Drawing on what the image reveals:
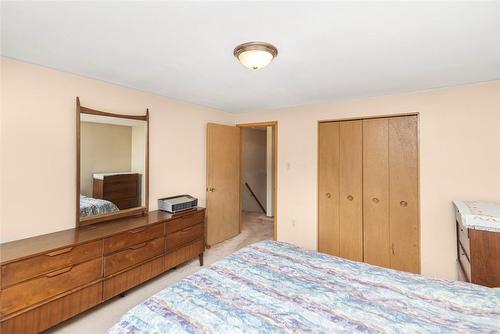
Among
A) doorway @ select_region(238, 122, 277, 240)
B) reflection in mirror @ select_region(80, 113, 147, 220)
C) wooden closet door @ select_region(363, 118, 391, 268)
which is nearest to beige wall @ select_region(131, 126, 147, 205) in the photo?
reflection in mirror @ select_region(80, 113, 147, 220)

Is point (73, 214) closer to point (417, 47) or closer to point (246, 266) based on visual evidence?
point (246, 266)

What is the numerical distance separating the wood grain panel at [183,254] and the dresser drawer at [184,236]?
0.07 meters

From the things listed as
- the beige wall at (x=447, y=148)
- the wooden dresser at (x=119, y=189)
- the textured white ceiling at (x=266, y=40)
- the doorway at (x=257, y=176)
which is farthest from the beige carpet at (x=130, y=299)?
the beige wall at (x=447, y=148)

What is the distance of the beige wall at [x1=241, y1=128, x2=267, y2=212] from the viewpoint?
625 cm

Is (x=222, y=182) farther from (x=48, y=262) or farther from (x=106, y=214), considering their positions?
(x=48, y=262)

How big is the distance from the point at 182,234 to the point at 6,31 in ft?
7.37

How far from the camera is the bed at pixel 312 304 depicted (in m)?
1.11

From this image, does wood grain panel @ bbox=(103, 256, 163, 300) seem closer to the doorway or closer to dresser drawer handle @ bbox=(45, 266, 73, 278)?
dresser drawer handle @ bbox=(45, 266, 73, 278)

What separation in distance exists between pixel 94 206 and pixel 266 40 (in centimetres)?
227

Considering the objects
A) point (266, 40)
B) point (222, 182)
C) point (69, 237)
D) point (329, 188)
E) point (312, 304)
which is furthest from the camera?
point (222, 182)

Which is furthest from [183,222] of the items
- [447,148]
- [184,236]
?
[447,148]

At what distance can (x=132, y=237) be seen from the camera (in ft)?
7.41

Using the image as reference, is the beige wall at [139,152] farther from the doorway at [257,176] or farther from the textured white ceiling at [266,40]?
the doorway at [257,176]

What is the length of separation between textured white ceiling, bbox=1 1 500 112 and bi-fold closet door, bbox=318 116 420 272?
705 mm
